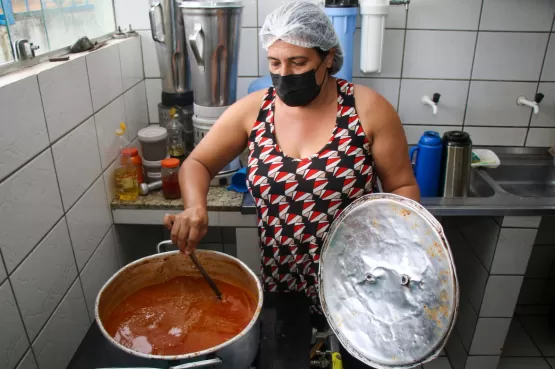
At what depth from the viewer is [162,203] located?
60.2 inches

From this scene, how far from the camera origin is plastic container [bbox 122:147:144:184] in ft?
4.92

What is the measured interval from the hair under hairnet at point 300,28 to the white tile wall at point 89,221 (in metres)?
0.70

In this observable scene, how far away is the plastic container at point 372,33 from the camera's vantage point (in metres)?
1.53

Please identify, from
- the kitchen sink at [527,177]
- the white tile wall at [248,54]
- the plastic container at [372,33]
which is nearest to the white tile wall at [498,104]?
the kitchen sink at [527,177]

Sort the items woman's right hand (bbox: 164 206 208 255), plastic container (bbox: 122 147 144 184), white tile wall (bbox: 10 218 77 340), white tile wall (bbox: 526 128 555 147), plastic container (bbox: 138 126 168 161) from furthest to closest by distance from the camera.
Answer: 1. white tile wall (bbox: 526 128 555 147)
2. plastic container (bbox: 138 126 168 161)
3. plastic container (bbox: 122 147 144 184)
4. white tile wall (bbox: 10 218 77 340)
5. woman's right hand (bbox: 164 206 208 255)

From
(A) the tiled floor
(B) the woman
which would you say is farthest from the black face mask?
(A) the tiled floor

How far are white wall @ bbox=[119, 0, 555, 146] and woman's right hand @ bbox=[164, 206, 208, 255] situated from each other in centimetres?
97

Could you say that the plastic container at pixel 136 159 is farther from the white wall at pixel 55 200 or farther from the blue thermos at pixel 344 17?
the blue thermos at pixel 344 17

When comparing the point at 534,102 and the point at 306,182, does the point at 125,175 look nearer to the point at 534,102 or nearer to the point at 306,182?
the point at 306,182

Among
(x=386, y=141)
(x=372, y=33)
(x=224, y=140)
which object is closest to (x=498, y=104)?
(x=372, y=33)

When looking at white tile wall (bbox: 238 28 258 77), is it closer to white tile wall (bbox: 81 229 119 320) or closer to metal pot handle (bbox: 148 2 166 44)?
metal pot handle (bbox: 148 2 166 44)

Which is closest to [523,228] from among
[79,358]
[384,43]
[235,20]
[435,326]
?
[384,43]

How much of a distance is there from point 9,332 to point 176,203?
68cm

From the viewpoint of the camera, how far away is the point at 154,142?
5.31 ft
